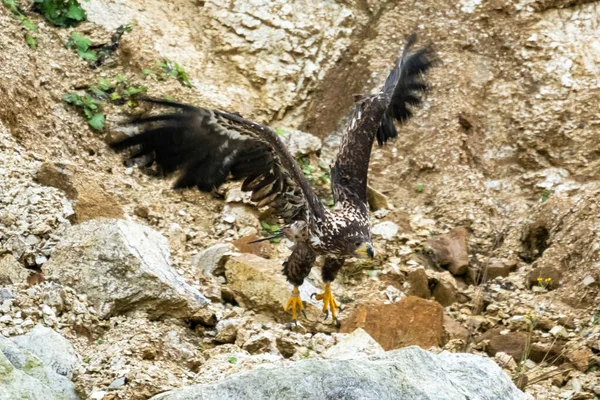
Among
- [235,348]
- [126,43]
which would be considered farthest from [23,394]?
[126,43]

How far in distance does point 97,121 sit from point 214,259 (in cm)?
235

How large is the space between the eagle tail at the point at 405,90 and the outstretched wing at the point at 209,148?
1657 mm

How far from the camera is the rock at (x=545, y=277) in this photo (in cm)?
875

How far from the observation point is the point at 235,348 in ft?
20.8

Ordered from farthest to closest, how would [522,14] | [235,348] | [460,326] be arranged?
[522,14], [460,326], [235,348]

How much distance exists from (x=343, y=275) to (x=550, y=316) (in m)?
2.00

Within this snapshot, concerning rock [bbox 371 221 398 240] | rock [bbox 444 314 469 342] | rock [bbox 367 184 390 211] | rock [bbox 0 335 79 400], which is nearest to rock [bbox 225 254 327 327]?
rock [bbox 444 314 469 342]

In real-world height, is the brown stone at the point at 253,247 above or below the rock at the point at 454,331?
below

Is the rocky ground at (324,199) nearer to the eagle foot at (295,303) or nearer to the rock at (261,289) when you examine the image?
the rock at (261,289)

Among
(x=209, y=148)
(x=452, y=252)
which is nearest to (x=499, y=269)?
(x=452, y=252)

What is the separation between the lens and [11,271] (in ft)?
21.8

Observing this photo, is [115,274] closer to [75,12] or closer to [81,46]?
[81,46]

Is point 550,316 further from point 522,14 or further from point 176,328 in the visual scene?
point 522,14

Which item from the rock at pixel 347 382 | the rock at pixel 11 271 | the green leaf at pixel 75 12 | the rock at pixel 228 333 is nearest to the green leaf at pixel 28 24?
the green leaf at pixel 75 12
